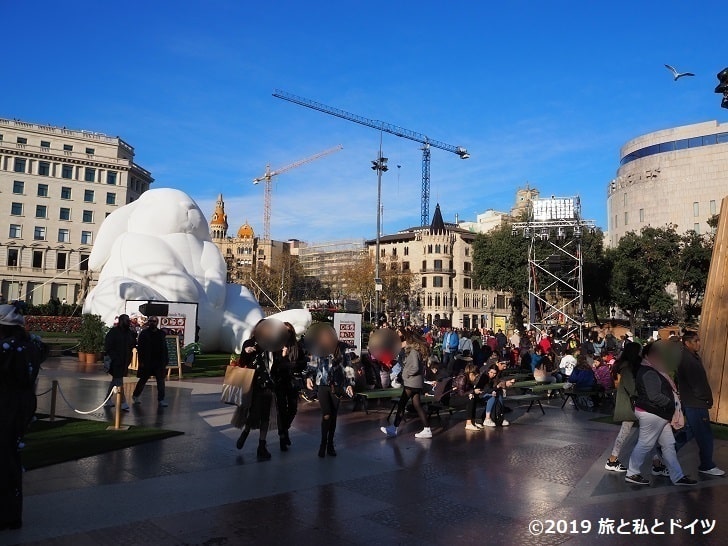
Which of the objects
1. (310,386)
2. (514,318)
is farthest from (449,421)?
(514,318)

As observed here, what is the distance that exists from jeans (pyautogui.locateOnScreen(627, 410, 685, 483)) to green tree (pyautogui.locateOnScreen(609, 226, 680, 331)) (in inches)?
1647

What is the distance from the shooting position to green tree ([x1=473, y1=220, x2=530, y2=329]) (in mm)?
A: 50869

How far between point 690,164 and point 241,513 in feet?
241

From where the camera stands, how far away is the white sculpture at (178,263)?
21.6m

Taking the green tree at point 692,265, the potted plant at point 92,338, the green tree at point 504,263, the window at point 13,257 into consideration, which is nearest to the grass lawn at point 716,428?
the potted plant at point 92,338

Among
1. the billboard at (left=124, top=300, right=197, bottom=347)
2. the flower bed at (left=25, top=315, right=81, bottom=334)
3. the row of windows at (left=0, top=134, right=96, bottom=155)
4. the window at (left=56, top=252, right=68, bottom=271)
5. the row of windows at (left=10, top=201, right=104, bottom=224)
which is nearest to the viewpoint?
the billboard at (left=124, top=300, right=197, bottom=347)

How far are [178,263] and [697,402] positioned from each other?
19.1 metres

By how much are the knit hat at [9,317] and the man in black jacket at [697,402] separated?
716 cm

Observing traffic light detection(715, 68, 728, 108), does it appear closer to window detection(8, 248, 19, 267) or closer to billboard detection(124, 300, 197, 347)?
billboard detection(124, 300, 197, 347)

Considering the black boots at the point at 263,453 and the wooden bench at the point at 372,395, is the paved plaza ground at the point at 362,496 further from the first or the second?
the wooden bench at the point at 372,395

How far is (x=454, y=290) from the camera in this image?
92.4 metres

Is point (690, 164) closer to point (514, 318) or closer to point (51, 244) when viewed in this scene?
point (514, 318)

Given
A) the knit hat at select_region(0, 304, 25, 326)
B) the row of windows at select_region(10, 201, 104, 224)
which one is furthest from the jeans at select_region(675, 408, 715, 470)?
the row of windows at select_region(10, 201, 104, 224)

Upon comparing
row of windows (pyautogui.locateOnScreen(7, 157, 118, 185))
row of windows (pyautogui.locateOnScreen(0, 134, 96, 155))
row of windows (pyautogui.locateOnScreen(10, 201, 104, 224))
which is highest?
row of windows (pyautogui.locateOnScreen(0, 134, 96, 155))
